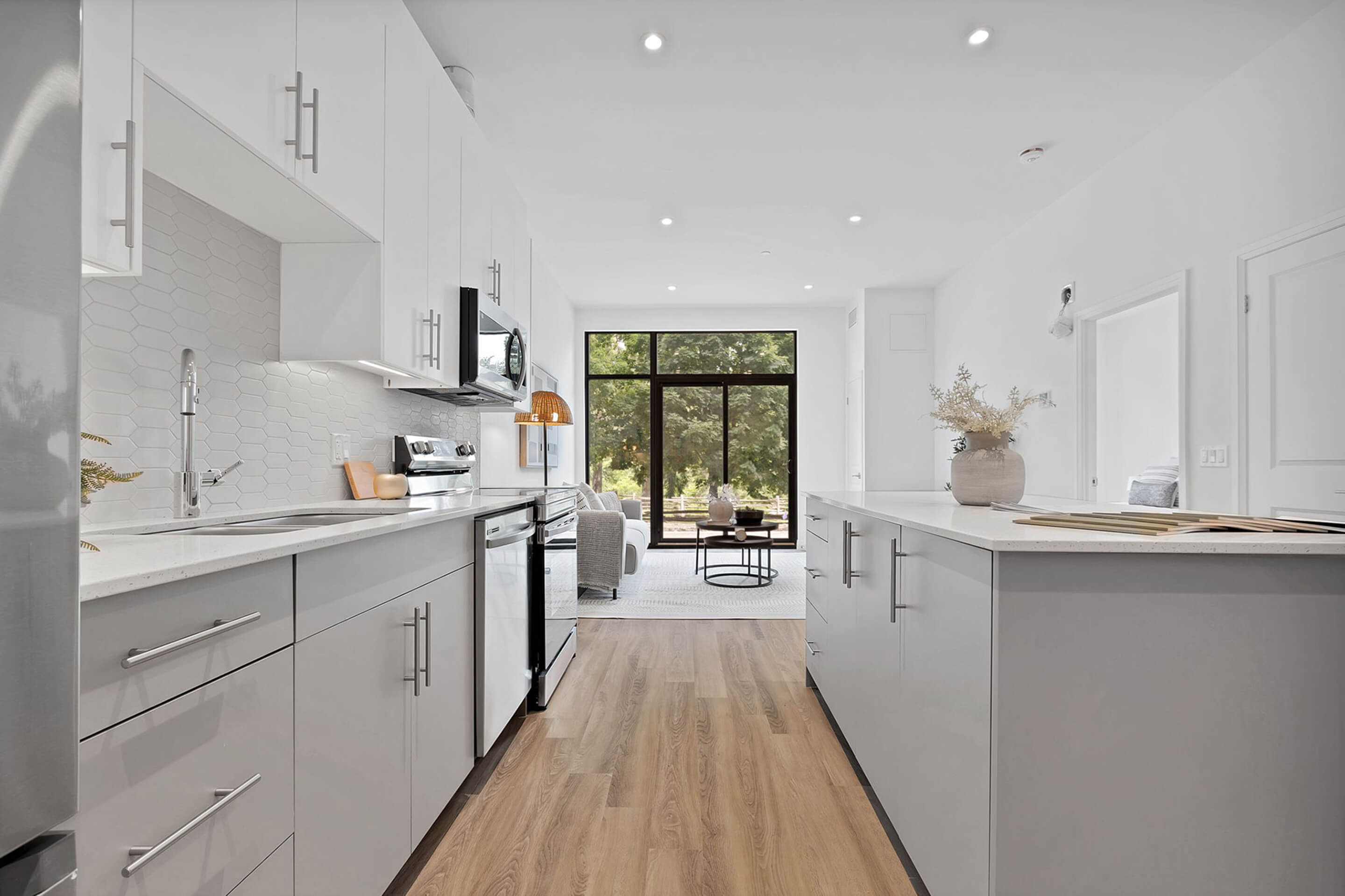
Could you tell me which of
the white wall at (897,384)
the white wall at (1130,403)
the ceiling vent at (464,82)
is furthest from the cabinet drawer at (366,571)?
the white wall at (897,384)

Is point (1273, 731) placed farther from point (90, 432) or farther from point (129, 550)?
point (90, 432)

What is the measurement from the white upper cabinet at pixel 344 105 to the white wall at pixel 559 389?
181 centimetres

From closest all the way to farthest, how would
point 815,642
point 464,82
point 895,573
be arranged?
point 895,573, point 815,642, point 464,82

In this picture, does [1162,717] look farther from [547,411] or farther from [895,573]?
[547,411]

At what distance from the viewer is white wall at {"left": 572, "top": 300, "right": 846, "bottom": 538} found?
25.1 feet

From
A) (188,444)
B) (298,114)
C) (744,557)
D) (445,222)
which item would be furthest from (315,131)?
(744,557)

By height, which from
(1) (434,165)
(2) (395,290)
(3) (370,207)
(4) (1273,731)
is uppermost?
(1) (434,165)

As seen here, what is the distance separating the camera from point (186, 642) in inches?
32.8

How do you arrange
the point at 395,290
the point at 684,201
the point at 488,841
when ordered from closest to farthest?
1. the point at 488,841
2. the point at 395,290
3. the point at 684,201

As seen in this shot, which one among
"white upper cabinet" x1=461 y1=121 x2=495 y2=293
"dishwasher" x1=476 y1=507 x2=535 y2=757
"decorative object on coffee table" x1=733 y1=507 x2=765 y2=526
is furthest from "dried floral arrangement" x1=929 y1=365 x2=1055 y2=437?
"decorative object on coffee table" x1=733 y1=507 x2=765 y2=526

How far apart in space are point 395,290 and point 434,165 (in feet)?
1.99

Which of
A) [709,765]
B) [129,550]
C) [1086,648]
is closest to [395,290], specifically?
[129,550]

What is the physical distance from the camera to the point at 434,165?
238 centimetres

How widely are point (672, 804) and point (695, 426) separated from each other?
5913 mm
